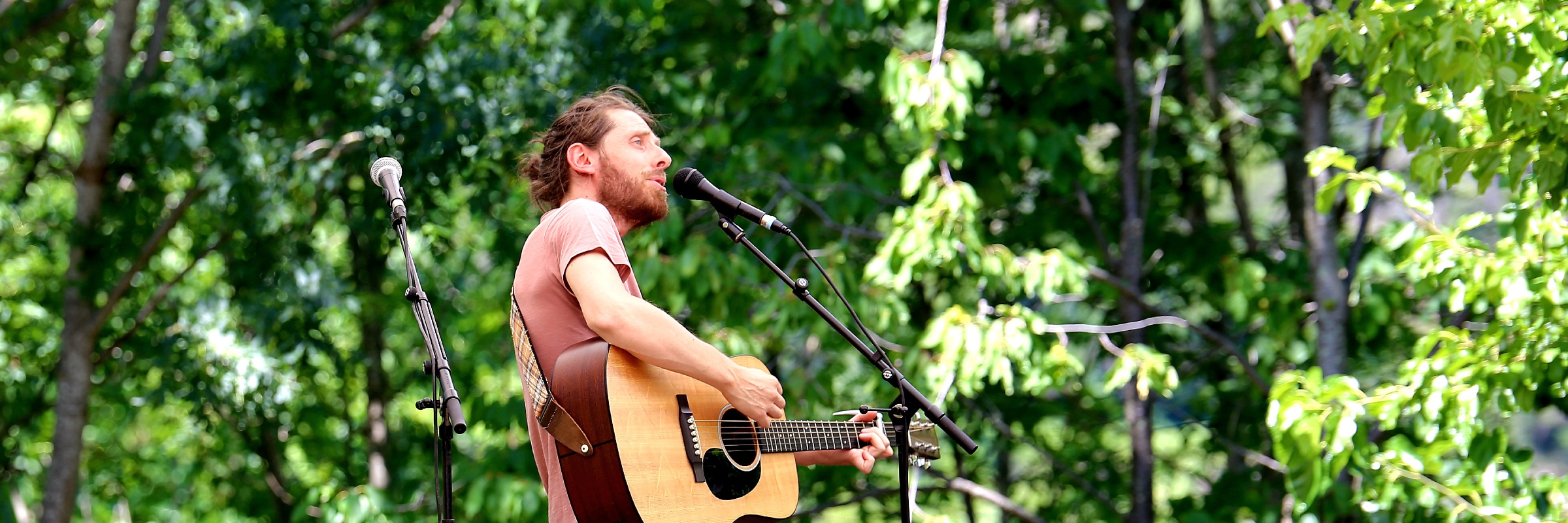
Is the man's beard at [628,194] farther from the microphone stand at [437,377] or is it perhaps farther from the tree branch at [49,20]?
the tree branch at [49,20]

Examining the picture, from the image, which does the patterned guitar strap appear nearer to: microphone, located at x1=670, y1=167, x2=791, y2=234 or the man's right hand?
the man's right hand

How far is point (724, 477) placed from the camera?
2486 mm

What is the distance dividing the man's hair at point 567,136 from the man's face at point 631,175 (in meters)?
0.03

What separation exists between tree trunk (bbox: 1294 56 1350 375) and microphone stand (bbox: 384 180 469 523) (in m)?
3.69

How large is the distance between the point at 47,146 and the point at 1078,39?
633 centimetres

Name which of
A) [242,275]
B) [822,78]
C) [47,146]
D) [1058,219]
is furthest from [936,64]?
[47,146]

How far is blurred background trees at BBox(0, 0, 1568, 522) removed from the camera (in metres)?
3.81

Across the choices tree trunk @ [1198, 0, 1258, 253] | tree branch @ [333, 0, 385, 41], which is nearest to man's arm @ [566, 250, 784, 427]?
tree trunk @ [1198, 0, 1258, 253]

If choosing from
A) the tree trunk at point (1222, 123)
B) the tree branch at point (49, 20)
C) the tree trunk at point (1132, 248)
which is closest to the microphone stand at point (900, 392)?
the tree trunk at point (1132, 248)

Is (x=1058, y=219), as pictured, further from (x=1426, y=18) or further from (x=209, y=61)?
(x=209, y=61)

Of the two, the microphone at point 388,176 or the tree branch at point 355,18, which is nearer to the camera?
the microphone at point 388,176

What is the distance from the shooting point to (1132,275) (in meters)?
5.45

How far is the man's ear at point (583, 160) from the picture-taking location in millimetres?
2582

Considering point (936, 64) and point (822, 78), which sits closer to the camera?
point (936, 64)
